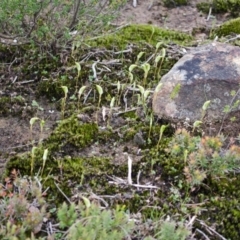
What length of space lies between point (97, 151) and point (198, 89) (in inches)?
31.4

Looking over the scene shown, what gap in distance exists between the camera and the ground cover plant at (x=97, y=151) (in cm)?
265

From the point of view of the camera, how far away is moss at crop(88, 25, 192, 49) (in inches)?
183

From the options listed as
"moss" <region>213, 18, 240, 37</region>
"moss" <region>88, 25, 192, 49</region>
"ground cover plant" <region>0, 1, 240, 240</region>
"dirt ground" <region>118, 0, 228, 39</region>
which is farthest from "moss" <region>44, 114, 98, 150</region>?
"dirt ground" <region>118, 0, 228, 39</region>

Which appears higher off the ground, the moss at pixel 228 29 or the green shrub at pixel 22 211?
the moss at pixel 228 29

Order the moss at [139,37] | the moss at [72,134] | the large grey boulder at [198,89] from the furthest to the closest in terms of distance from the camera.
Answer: the moss at [139,37], the large grey boulder at [198,89], the moss at [72,134]

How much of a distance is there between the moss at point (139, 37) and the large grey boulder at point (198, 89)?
0.99 meters

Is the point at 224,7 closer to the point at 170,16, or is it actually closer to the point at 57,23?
the point at 170,16

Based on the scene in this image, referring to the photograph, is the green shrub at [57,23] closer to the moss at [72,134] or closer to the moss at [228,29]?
the moss at [72,134]

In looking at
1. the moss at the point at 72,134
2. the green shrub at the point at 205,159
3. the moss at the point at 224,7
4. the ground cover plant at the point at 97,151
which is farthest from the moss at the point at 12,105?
A: the moss at the point at 224,7

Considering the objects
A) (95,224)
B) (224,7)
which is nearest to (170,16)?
(224,7)

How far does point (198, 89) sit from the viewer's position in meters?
3.59

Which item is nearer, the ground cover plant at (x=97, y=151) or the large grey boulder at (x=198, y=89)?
the ground cover plant at (x=97, y=151)

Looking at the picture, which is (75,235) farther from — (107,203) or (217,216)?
(217,216)

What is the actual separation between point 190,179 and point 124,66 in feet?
5.07
